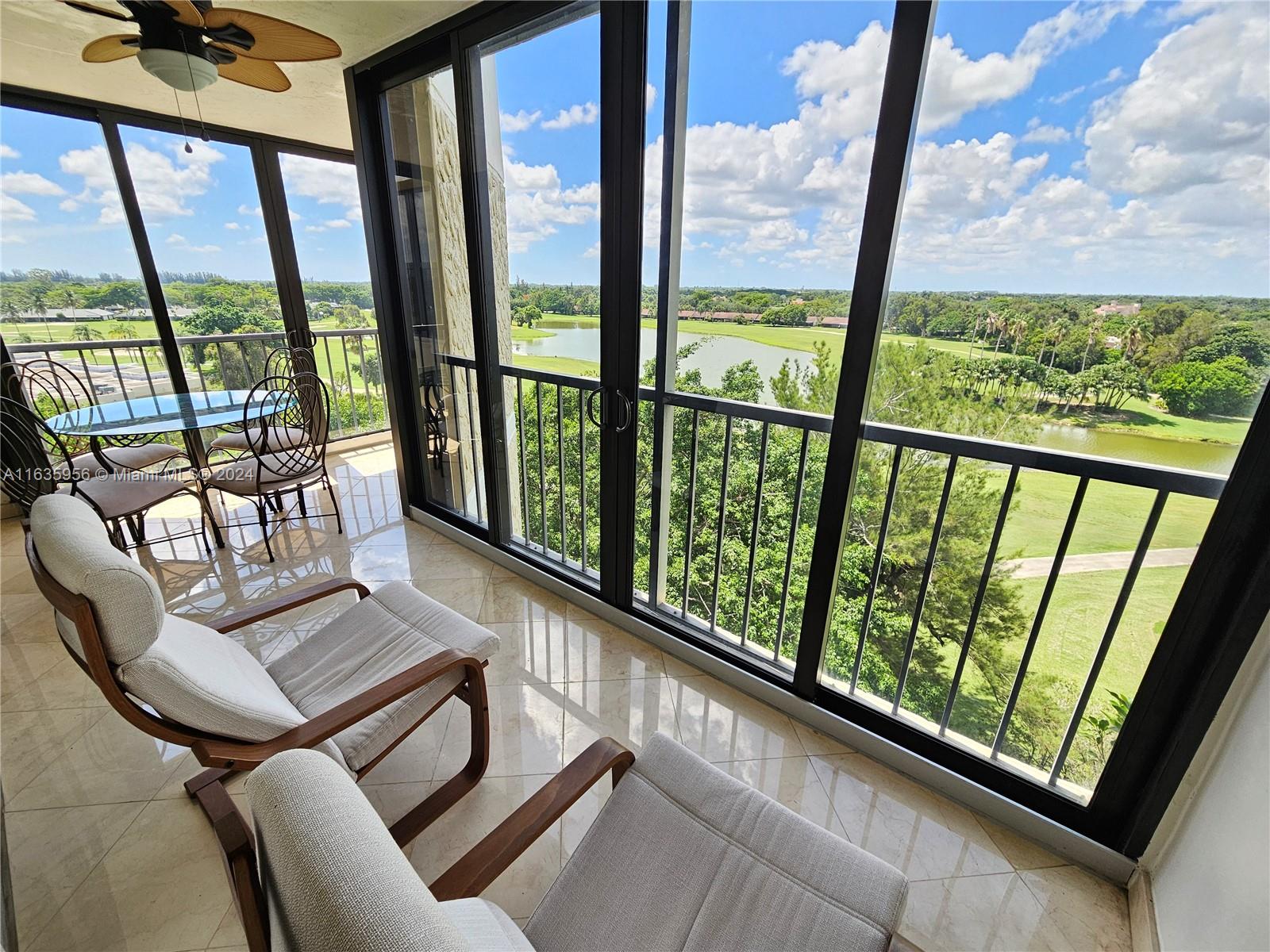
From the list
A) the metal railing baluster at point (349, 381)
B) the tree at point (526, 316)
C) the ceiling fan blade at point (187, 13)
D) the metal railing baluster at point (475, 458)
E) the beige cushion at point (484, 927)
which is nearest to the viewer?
the beige cushion at point (484, 927)

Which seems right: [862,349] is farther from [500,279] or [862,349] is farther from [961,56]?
[500,279]

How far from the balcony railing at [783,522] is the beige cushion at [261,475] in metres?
1.31

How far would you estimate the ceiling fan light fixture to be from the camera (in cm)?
176

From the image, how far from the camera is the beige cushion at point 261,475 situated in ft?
9.43

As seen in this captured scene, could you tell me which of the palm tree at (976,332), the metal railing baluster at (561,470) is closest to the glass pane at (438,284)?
the metal railing baluster at (561,470)

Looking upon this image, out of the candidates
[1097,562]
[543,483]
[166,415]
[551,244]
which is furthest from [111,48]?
[1097,562]

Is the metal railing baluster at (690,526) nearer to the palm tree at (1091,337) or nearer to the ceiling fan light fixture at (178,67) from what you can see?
the palm tree at (1091,337)

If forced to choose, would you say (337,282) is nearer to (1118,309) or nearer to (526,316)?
(526,316)

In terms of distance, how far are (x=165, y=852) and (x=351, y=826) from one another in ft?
4.55

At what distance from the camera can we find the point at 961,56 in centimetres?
123

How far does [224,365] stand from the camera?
14.0 ft

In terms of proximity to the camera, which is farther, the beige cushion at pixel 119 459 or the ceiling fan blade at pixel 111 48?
the beige cushion at pixel 119 459

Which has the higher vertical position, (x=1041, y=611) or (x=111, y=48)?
(x=111, y=48)

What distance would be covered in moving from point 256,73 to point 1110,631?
359 cm
